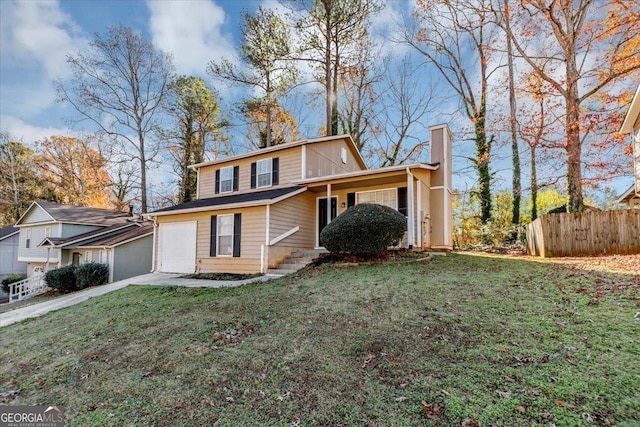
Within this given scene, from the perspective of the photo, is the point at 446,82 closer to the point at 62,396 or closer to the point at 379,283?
the point at 379,283

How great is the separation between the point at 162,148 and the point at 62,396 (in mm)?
23511

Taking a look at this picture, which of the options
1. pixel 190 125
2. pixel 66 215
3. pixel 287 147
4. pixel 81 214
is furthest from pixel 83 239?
pixel 287 147

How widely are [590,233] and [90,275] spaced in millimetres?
20188

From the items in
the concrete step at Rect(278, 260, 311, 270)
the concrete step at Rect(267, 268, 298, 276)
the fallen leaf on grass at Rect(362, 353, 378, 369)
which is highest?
the concrete step at Rect(278, 260, 311, 270)

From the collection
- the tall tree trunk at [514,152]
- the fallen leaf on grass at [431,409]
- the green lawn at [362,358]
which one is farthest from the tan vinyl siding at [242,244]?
the tall tree trunk at [514,152]

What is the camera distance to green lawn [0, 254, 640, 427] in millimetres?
2838

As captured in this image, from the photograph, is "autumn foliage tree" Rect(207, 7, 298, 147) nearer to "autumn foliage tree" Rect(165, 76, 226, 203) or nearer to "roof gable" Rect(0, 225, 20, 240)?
"autumn foliage tree" Rect(165, 76, 226, 203)

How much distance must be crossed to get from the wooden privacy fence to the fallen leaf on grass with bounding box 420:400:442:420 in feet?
35.3

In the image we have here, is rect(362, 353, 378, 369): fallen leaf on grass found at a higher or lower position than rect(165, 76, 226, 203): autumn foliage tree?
lower

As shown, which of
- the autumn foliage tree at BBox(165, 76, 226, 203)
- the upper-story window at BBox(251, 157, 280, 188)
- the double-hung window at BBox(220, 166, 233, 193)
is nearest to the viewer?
the upper-story window at BBox(251, 157, 280, 188)

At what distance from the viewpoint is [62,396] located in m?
3.82

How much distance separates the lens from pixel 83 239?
18.3 metres

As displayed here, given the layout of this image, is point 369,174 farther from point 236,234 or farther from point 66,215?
point 66,215

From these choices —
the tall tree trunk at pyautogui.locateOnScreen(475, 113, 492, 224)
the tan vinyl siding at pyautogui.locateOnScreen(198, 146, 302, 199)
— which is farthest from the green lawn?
the tall tree trunk at pyautogui.locateOnScreen(475, 113, 492, 224)
